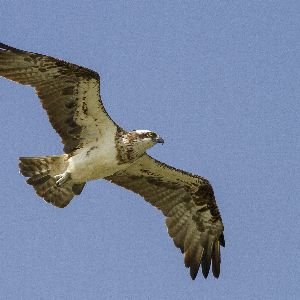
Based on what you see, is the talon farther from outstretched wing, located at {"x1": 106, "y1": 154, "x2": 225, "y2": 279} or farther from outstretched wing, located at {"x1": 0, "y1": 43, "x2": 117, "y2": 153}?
outstretched wing, located at {"x1": 106, "y1": 154, "x2": 225, "y2": 279}

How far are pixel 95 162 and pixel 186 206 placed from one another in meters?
2.48

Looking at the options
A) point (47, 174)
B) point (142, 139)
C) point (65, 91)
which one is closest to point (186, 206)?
point (142, 139)

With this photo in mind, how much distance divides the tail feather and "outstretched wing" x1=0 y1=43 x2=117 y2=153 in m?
0.33

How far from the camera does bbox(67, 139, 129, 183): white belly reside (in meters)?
14.7

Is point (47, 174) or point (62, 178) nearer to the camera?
point (62, 178)

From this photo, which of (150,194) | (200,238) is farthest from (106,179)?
(200,238)

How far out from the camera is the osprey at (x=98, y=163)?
1419 centimetres

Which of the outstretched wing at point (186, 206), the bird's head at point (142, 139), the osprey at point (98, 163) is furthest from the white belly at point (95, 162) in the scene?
the outstretched wing at point (186, 206)

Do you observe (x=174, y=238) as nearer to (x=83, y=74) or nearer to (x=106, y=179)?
(x=106, y=179)

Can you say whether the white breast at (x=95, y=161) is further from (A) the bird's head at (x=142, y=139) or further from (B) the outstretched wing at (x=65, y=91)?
(A) the bird's head at (x=142, y=139)

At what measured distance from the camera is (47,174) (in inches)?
596

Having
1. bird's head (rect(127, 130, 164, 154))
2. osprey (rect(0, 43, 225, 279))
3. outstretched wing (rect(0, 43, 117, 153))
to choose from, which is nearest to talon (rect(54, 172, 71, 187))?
osprey (rect(0, 43, 225, 279))

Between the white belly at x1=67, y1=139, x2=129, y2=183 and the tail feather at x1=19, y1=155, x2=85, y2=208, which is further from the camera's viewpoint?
the tail feather at x1=19, y1=155, x2=85, y2=208

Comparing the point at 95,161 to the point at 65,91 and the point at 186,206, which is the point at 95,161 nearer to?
the point at 65,91
